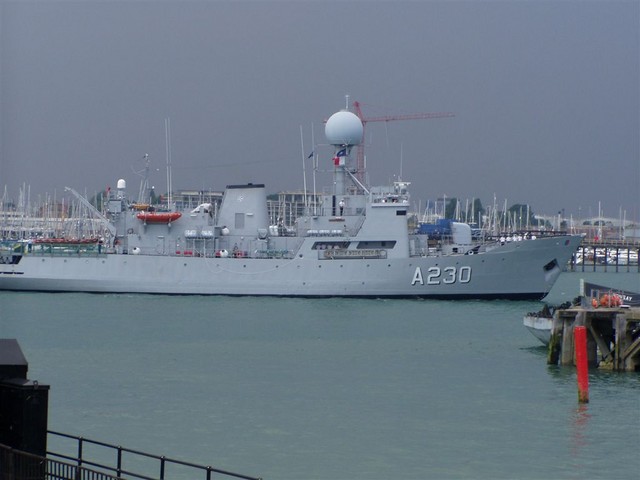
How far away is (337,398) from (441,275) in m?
26.8

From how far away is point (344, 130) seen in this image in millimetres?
51969

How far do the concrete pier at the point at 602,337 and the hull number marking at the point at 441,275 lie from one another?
2170 centimetres

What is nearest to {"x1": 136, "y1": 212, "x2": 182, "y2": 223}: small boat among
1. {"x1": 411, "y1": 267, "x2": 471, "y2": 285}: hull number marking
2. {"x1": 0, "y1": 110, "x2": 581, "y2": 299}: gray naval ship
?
{"x1": 0, "y1": 110, "x2": 581, "y2": 299}: gray naval ship

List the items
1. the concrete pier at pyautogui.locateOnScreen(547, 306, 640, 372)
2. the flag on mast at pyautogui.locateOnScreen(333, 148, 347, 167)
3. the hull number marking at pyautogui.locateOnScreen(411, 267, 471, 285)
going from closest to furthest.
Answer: the concrete pier at pyautogui.locateOnScreen(547, 306, 640, 372) → the hull number marking at pyautogui.locateOnScreen(411, 267, 471, 285) → the flag on mast at pyautogui.locateOnScreen(333, 148, 347, 167)

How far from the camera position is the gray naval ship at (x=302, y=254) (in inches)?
1861

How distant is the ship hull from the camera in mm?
47125

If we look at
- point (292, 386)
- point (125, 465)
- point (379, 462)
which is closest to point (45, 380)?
point (292, 386)

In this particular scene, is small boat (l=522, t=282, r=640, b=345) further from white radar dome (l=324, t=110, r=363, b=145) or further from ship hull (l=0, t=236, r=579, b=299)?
white radar dome (l=324, t=110, r=363, b=145)

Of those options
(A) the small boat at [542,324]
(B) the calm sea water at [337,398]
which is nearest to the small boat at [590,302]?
(A) the small boat at [542,324]

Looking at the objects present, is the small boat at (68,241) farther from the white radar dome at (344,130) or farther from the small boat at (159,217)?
the white radar dome at (344,130)

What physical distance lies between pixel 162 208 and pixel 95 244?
3.51 m

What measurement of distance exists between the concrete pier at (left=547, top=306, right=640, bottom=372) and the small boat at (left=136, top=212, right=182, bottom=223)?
91.9 feet

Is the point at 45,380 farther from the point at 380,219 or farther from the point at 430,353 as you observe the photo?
the point at 380,219

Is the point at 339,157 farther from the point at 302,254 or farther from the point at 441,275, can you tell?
the point at 441,275
